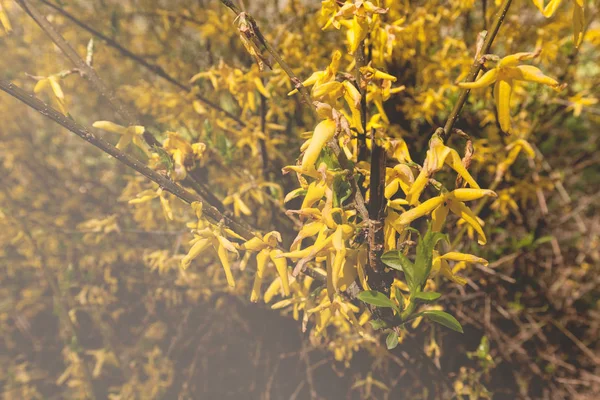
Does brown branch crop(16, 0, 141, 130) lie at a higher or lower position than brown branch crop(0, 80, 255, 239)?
higher

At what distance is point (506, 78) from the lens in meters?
0.73

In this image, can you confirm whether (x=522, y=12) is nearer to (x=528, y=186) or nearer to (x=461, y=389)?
(x=528, y=186)

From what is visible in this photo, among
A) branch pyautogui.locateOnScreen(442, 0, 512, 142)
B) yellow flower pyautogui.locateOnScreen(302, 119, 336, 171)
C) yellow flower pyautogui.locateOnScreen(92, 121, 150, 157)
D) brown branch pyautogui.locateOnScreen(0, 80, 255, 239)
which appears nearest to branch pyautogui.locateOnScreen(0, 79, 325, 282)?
brown branch pyautogui.locateOnScreen(0, 80, 255, 239)

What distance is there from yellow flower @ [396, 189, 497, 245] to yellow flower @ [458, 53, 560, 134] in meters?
0.14

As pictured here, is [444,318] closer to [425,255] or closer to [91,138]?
[425,255]

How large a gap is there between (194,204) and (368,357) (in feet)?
5.31

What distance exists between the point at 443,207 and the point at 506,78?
0.85 ft

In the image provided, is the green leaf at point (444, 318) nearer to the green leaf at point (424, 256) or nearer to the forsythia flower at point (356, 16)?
the green leaf at point (424, 256)

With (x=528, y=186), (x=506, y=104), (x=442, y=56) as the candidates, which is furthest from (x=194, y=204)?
(x=528, y=186)

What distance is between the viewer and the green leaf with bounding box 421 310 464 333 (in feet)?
2.58

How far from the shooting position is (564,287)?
8.20 ft

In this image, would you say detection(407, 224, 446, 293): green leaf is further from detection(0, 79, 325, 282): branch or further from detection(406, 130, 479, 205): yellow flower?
detection(0, 79, 325, 282): branch

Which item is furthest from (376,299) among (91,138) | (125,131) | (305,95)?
(125,131)

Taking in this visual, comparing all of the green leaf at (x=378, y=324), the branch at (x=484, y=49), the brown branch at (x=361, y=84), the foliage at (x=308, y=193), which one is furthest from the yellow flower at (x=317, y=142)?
the green leaf at (x=378, y=324)
